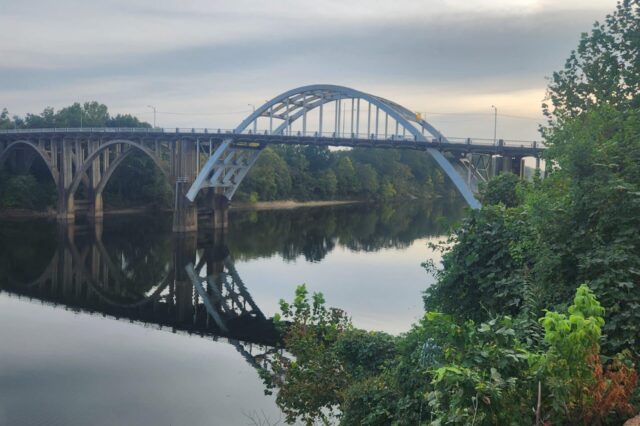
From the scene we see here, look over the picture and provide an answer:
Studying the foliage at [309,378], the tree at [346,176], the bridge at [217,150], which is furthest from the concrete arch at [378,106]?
the tree at [346,176]

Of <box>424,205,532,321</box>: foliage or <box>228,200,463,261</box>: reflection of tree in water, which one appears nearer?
<box>424,205,532,321</box>: foliage

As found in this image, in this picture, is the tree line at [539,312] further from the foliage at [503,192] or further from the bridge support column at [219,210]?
the bridge support column at [219,210]

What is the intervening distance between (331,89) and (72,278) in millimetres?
22768

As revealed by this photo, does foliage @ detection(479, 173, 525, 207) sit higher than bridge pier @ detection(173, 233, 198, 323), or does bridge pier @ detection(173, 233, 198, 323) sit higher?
foliage @ detection(479, 173, 525, 207)

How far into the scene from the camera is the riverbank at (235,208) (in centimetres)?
5603

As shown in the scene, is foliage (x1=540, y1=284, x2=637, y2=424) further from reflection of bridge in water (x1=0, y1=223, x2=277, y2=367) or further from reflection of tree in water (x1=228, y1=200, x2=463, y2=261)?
reflection of tree in water (x1=228, y1=200, x2=463, y2=261)

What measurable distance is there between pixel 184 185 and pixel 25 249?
13.8 m

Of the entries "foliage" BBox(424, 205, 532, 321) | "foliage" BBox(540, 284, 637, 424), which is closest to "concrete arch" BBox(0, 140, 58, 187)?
"foliage" BBox(424, 205, 532, 321)

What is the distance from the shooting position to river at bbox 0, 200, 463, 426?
48.7ft

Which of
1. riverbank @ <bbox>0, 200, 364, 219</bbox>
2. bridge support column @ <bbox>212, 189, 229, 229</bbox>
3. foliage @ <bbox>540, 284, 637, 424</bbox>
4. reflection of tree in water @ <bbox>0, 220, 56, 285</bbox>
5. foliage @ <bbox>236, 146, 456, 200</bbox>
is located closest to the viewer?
foliage @ <bbox>540, 284, 637, 424</bbox>

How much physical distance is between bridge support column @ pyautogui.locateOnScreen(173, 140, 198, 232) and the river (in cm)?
198

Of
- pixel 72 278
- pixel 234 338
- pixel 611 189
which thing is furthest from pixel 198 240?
pixel 611 189

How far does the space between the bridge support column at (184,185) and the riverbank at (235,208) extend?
1566cm

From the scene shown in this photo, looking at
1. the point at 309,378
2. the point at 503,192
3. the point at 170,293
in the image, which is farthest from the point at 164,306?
the point at 503,192
